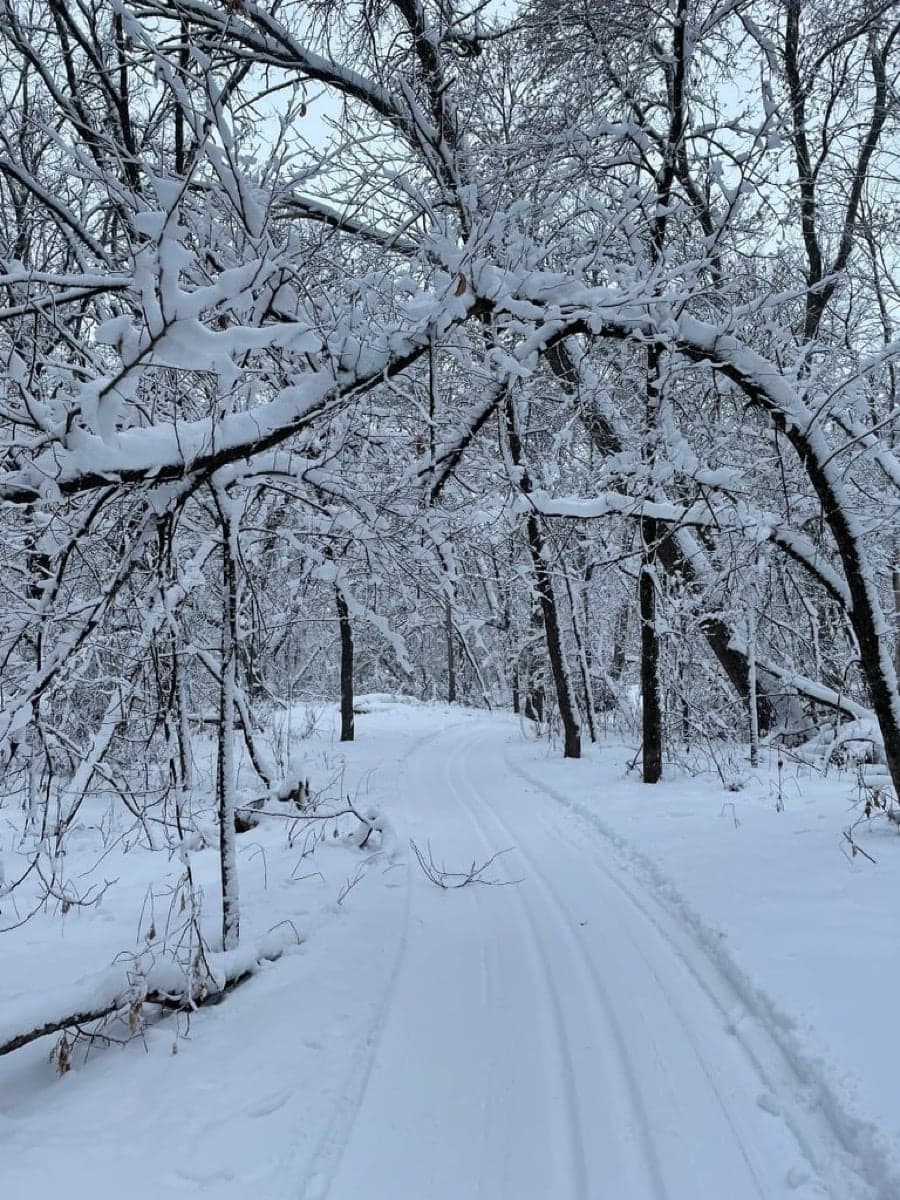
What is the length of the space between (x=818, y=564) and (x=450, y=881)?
4.22 m

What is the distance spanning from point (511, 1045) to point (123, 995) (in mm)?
1982

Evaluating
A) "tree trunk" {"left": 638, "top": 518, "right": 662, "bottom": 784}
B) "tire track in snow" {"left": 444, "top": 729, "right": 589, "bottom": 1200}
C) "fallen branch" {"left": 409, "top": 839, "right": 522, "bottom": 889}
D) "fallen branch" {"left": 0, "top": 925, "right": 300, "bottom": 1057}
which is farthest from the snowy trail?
"tree trunk" {"left": 638, "top": 518, "right": 662, "bottom": 784}

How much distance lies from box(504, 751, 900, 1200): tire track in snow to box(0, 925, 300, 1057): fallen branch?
273 cm

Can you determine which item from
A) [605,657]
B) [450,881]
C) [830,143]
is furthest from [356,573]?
[605,657]

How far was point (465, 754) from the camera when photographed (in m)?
16.9

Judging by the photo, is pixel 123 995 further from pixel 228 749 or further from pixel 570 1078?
pixel 570 1078

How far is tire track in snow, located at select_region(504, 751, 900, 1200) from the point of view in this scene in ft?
8.38

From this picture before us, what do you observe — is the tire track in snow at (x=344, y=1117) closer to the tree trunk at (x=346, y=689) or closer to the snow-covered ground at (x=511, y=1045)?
the snow-covered ground at (x=511, y=1045)

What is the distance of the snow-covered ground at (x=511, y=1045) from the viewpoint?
8.75 ft

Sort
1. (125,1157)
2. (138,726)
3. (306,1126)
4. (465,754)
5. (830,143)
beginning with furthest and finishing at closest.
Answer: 1. (465,754)
2. (830,143)
3. (138,726)
4. (306,1126)
5. (125,1157)

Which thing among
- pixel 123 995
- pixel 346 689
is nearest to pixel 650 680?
pixel 123 995

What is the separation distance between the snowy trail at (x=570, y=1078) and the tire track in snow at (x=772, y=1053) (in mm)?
12

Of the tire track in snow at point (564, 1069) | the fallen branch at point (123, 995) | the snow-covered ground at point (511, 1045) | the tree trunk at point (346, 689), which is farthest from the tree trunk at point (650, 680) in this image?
the tree trunk at point (346, 689)

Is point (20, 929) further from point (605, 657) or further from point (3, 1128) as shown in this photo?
point (605, 657)
